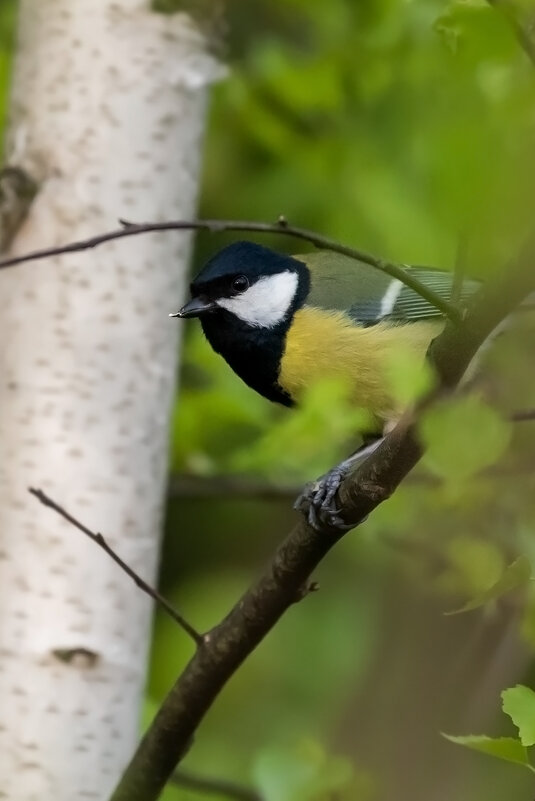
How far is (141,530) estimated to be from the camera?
1.42 metres

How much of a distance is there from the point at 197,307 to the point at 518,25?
881mm

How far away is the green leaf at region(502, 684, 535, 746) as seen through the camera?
813 millimetres

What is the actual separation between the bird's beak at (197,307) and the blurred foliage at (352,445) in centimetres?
17

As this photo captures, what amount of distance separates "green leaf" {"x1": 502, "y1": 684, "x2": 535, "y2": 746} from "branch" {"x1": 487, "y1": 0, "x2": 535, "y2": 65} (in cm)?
42

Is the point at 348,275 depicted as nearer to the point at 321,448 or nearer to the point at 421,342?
the point at 421,342

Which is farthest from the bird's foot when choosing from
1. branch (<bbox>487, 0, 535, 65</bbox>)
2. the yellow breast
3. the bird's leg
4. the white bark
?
branch (<bbox>487, 0, 535, 65</bbox>)

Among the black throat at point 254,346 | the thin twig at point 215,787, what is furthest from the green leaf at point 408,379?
the black throat at point 254,346

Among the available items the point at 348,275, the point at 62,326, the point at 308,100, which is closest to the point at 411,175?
the point at 308,100

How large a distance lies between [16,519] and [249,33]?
1.61 metres

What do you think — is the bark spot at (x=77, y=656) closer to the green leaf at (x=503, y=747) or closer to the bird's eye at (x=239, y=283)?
the bird's eye at (x=239, y=283)

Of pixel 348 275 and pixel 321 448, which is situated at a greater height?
pixel 348 275

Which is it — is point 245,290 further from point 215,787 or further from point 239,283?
point 215,787

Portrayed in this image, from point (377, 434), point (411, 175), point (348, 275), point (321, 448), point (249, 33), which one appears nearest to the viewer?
Result: point (321, 448)

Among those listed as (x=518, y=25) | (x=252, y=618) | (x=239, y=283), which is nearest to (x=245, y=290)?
(x=239, y=283)
